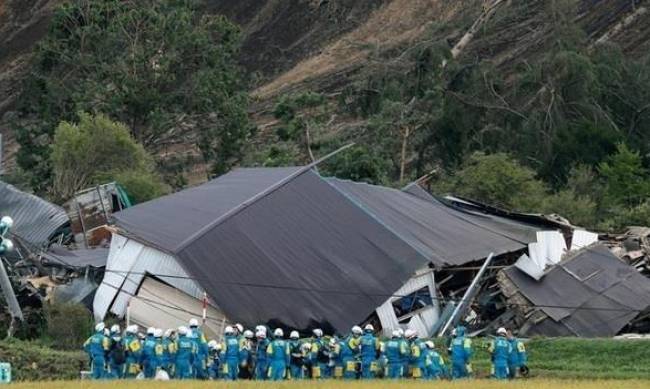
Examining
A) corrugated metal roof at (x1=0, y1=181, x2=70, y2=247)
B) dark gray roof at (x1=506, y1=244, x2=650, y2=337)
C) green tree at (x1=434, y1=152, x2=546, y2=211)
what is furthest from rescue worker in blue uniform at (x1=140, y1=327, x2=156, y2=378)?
green tree at (x1=434, y1=152, x2=546, y2=211)

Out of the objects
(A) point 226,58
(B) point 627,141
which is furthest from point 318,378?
(A) point 226,58

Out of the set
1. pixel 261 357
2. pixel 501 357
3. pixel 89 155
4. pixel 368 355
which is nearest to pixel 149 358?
pixel 261 357

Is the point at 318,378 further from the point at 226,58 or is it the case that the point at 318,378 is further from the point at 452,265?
the point at 226,58

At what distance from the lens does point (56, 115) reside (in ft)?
225

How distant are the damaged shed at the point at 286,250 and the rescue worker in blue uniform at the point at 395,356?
486cm

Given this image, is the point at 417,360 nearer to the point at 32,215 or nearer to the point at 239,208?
the point at 239,208

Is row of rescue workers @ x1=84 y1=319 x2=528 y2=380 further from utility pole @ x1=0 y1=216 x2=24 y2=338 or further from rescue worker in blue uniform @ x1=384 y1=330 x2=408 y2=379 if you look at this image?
utility pole @ x1=0 y1=216 x2=24 y2=338

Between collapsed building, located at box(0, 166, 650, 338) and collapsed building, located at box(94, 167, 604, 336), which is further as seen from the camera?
collapsed building, located at box(0, 166, 650, 338)

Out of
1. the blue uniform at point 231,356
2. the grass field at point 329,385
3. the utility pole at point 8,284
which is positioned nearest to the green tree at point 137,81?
the utility pole at point 8,284

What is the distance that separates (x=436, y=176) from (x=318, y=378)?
107 ft

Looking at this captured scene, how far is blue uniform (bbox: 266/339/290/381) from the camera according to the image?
2839 centimetres

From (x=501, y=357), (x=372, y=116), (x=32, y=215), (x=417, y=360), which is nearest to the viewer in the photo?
(x=501, y=357)

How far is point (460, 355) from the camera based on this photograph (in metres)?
28.8

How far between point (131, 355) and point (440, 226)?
15.5 metres
